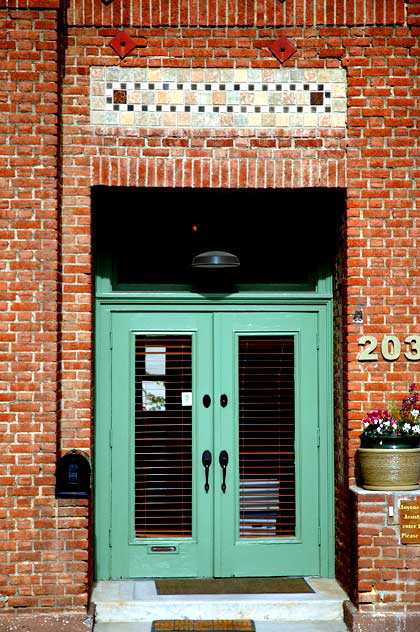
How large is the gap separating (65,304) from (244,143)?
77.2 inches

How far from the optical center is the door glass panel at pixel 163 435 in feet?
24.1

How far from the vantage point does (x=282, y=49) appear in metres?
6.91

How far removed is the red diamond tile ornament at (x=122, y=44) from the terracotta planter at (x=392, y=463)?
12.1ft

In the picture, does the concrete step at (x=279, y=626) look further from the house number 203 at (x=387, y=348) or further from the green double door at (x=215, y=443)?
the house number 203 at (x=387, y=348)

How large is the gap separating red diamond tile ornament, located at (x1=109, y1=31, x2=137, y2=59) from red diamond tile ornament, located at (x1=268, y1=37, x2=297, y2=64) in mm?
1139

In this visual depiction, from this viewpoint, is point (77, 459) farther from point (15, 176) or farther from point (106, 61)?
point (106, 61)

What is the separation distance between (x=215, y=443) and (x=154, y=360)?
902mm

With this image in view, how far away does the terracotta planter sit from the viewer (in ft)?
21.4

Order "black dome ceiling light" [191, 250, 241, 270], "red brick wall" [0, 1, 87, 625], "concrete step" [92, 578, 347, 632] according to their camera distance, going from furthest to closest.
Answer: "black dome ceiling light" [191, 250, 241, 270]
"concrete step" [92, 578, 347, 632]
"red brick wall" [0, 1, 87, 625]

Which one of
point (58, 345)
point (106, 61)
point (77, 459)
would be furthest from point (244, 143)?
point (77, 459)

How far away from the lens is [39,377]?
6539 mm

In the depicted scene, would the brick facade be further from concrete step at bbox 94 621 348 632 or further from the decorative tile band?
concrete step at bbox 94 621 348 632

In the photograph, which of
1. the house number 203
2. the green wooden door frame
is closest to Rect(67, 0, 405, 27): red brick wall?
the green wooden door frame

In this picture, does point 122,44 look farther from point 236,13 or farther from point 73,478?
point 73,478
